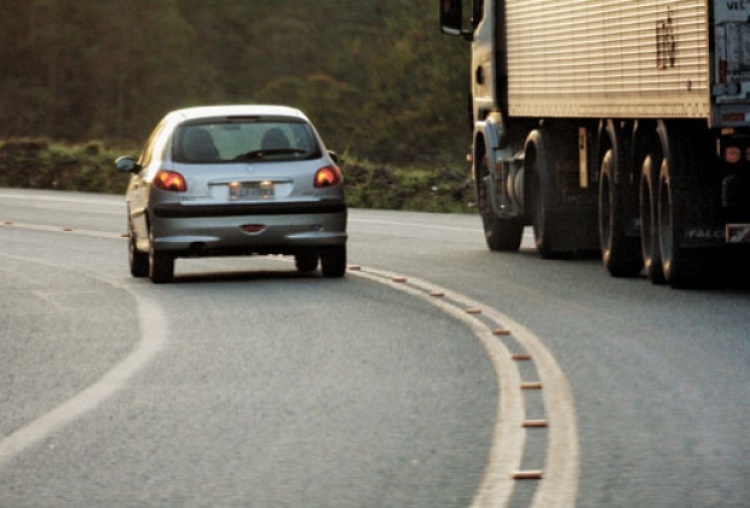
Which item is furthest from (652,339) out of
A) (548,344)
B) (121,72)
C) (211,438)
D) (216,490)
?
(121,72)

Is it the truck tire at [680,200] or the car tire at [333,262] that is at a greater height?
the truck tire at [680,200]

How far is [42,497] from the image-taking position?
26.4 ft

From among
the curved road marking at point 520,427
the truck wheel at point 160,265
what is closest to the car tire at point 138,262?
the truck wheel at point 160,265

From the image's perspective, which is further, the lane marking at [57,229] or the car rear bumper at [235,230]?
the lane marking at [57,229]

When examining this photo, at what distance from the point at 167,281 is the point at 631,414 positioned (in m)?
9.65

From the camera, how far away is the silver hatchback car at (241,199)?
1856 cm

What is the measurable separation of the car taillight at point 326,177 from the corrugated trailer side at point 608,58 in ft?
7.66

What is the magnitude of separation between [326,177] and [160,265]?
1.66 m

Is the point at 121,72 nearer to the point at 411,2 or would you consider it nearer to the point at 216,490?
the point at 411,2

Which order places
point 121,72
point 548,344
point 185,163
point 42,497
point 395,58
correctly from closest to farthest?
point 42,497 < point 548,344 < point 185,163 < point 395,58 < point 121,72

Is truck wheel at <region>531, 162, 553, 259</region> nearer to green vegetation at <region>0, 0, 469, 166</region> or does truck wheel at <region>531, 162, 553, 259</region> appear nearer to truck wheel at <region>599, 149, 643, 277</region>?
truck wheel at <region>599, 149, 643, 277</region>

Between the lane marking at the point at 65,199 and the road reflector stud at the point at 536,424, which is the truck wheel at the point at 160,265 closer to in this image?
the road reflector stud at the point at 536,424

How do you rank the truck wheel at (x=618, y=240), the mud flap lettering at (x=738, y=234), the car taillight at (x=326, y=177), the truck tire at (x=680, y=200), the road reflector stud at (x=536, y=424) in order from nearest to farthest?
1. the road reflector stud at (x=536, y=424)
2. the mud flap lettering at (x=738, y=234)
3. the truck tire at (x=680, y=200)
4. the truck wheel at (x=618, y=240)
5. the car taillight at (x=326, y=177)

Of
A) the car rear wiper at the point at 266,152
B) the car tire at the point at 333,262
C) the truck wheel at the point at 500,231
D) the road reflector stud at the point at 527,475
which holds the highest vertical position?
the car rear wiper at the point at 266,152
